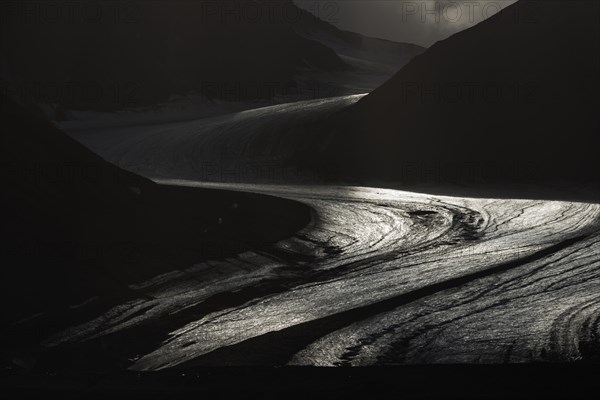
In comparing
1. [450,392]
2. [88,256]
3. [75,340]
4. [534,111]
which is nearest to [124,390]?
[75,340]

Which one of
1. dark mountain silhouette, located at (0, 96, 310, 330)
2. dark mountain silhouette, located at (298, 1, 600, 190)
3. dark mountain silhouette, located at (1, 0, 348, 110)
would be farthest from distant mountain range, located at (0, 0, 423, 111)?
dark mountain silhouette, located at (0, 96, 310, 330)

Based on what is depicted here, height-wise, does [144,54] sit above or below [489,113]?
above

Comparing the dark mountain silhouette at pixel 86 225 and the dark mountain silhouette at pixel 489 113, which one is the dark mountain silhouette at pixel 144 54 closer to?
the dark mountain silhouette at pixel 489 113

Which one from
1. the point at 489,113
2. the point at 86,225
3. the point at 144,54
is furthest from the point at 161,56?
the point at 86,225

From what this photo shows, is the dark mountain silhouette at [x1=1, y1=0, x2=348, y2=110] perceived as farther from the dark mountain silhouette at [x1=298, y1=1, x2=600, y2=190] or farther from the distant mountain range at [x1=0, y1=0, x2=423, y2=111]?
the dark mountain silhouette at [x1=298, y1=1, x2=600, y2=190]

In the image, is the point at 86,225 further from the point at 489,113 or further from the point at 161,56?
the point at 161,56
